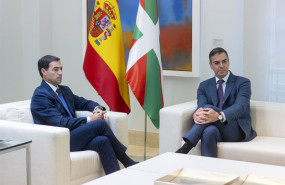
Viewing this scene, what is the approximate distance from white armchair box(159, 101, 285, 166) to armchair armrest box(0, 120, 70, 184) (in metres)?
1.07

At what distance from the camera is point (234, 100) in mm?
5207

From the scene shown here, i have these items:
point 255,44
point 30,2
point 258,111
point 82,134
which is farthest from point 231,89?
point 30,2

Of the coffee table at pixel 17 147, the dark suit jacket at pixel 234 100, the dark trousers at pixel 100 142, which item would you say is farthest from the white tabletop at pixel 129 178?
the dark suit jacket at pixel 234 100

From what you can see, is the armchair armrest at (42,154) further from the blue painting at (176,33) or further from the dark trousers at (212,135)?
the blue painting at (176,33)

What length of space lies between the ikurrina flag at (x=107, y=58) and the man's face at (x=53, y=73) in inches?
29.7

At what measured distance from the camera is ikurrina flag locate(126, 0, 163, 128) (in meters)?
5.60

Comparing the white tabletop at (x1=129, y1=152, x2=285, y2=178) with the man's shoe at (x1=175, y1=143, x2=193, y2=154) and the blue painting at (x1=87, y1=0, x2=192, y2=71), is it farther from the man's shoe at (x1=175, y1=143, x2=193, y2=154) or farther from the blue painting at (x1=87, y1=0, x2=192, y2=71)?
the blue painting at (x1=87, y1=0, x2=192, y2=71)

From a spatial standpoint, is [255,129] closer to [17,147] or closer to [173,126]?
[173,126]

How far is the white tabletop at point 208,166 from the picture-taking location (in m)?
3.23

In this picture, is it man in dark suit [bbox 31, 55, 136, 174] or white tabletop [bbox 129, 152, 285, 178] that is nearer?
white tabletop [bbox 129, 152, 285, 178]

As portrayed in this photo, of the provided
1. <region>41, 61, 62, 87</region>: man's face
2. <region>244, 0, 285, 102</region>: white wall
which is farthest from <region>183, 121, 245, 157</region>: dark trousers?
<region>41, 61, 62, 87</region>: man's face

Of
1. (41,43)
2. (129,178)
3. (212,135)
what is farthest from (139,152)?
(129,178)

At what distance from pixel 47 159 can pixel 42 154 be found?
6cm

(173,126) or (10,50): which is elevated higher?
(10,50)
